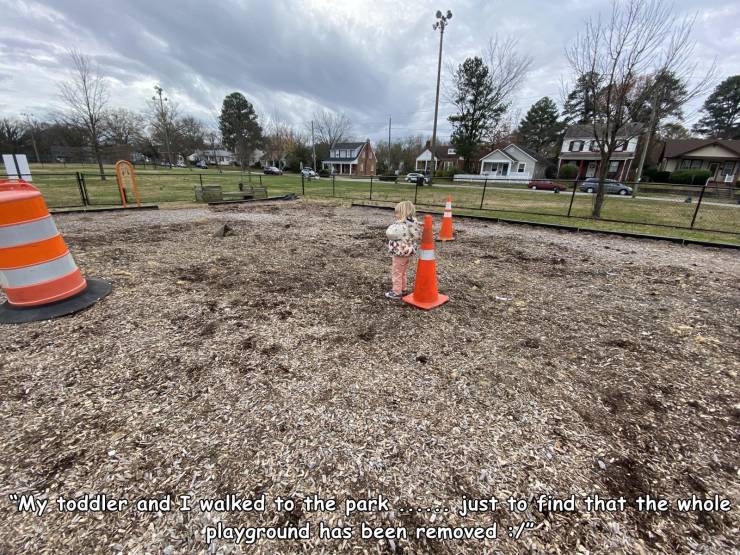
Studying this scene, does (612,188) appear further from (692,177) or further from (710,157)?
(710,157)

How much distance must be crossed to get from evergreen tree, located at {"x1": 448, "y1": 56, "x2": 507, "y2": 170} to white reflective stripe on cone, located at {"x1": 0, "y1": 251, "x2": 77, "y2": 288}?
1660 inches

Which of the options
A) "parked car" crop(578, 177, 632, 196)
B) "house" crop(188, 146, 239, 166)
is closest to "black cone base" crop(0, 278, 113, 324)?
"parked car" crop(578, 177, 632, 196)

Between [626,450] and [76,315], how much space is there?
476cm

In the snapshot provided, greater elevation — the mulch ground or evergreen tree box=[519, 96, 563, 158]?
evergreen tree box=[519, 96, 563, 158]

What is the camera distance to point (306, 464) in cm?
176

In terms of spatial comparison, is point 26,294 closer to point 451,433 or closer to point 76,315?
point 76,315

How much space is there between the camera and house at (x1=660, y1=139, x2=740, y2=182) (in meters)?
33.5

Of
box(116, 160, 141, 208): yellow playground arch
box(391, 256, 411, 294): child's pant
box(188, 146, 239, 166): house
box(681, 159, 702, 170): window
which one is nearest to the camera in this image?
box(391, 256, 411, 294): child's pant

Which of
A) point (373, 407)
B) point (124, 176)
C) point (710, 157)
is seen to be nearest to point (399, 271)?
point (373, 407)

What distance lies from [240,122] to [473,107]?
139 ft

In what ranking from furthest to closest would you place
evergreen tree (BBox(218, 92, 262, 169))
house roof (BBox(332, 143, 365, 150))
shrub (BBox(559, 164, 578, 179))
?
house roof (BBox(332, 143, 365, 150)) < evergreen tree (BBox(218, 92, 262, 169)) < shrub (BBox(559, 164, 578, 179))

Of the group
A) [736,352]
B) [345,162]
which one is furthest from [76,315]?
[345,162]

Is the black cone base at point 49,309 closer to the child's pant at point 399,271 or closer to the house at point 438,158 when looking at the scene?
the child's pant at point 399,271

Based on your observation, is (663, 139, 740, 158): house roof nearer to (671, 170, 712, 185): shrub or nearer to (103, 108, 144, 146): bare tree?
(671, 170, 712, 185): shrub
